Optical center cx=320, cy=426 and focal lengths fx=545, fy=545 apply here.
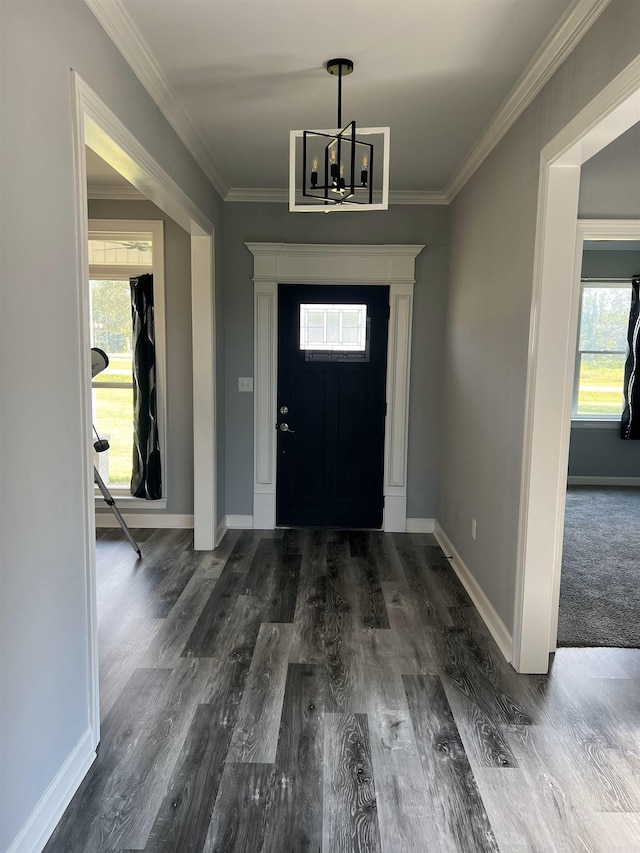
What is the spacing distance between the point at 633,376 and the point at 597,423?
63 cm

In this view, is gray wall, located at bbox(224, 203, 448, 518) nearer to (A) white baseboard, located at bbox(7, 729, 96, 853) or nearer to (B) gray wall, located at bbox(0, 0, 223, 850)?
(B) gray wall, located at bbox(0, 0, 223, 850)

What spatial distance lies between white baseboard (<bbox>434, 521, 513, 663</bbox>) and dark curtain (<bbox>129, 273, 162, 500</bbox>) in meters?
2.32

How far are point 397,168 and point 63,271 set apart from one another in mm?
2651

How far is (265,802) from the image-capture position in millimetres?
1761

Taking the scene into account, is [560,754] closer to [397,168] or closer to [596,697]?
[596,697]

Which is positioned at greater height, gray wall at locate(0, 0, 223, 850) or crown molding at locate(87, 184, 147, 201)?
crown molding at locate(87, 184, 147, 201)

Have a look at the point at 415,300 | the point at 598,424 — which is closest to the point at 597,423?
the point at 598,424

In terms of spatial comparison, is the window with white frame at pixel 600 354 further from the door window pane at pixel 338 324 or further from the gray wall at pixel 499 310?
the door window pane at pixel 338 324

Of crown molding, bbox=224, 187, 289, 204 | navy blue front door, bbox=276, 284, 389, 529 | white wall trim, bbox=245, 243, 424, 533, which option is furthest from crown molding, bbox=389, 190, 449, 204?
crown molding, bbox=224, 187, 289, 204

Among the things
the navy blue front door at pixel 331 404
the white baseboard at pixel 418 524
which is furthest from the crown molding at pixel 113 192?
the white baseboard at pixel 418 524

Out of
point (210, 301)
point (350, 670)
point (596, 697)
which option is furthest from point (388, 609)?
point (210, 301)

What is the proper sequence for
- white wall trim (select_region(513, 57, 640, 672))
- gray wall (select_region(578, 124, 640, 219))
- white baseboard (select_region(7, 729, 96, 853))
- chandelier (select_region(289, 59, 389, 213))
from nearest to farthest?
white baseboard (select_region(7, 729, 96, 853)) < chandelier (select_region(289, 59, 389, 213)) < white wall trim (select_region(513, 57, 640, 672)) < gray wall (select_region(578, 124, 640, 219))

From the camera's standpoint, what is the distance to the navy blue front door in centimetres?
435

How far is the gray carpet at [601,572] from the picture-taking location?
2.91m
